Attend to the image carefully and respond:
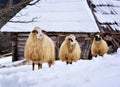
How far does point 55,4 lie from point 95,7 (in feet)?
8.98

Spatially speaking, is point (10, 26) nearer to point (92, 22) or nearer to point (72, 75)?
point (92, 22)

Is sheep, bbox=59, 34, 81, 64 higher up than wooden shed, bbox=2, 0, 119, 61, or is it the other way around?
wooden shed, bbox=2, 0, 119, 61

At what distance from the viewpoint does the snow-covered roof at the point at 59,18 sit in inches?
767

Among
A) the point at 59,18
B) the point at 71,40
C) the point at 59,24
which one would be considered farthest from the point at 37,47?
the point at 59,18

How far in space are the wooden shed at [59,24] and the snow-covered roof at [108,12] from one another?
0.85 metres

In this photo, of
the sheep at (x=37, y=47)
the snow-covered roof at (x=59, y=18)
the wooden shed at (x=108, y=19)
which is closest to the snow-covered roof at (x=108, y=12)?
the wooden shed at (x=108, y=19)

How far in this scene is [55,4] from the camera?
880 inches

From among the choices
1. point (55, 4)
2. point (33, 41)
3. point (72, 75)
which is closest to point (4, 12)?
point (33, 41)

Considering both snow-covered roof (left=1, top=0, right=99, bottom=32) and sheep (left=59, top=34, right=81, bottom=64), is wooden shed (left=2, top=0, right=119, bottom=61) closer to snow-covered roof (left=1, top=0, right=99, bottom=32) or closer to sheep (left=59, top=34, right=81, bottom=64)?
snow-covered roof (left=1, top=0, right=99, bottom=32)

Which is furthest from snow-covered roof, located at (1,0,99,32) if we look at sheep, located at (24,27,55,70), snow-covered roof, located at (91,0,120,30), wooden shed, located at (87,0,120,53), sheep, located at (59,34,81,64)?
sheep, located at (24,27,55,70)

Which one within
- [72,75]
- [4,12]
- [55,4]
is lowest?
[72,75]

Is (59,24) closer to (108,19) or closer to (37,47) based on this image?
(108,19)

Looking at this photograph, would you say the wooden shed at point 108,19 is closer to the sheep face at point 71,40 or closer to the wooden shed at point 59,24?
the wooden shed at point 59,24

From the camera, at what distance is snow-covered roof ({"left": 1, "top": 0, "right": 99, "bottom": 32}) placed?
19484mm
